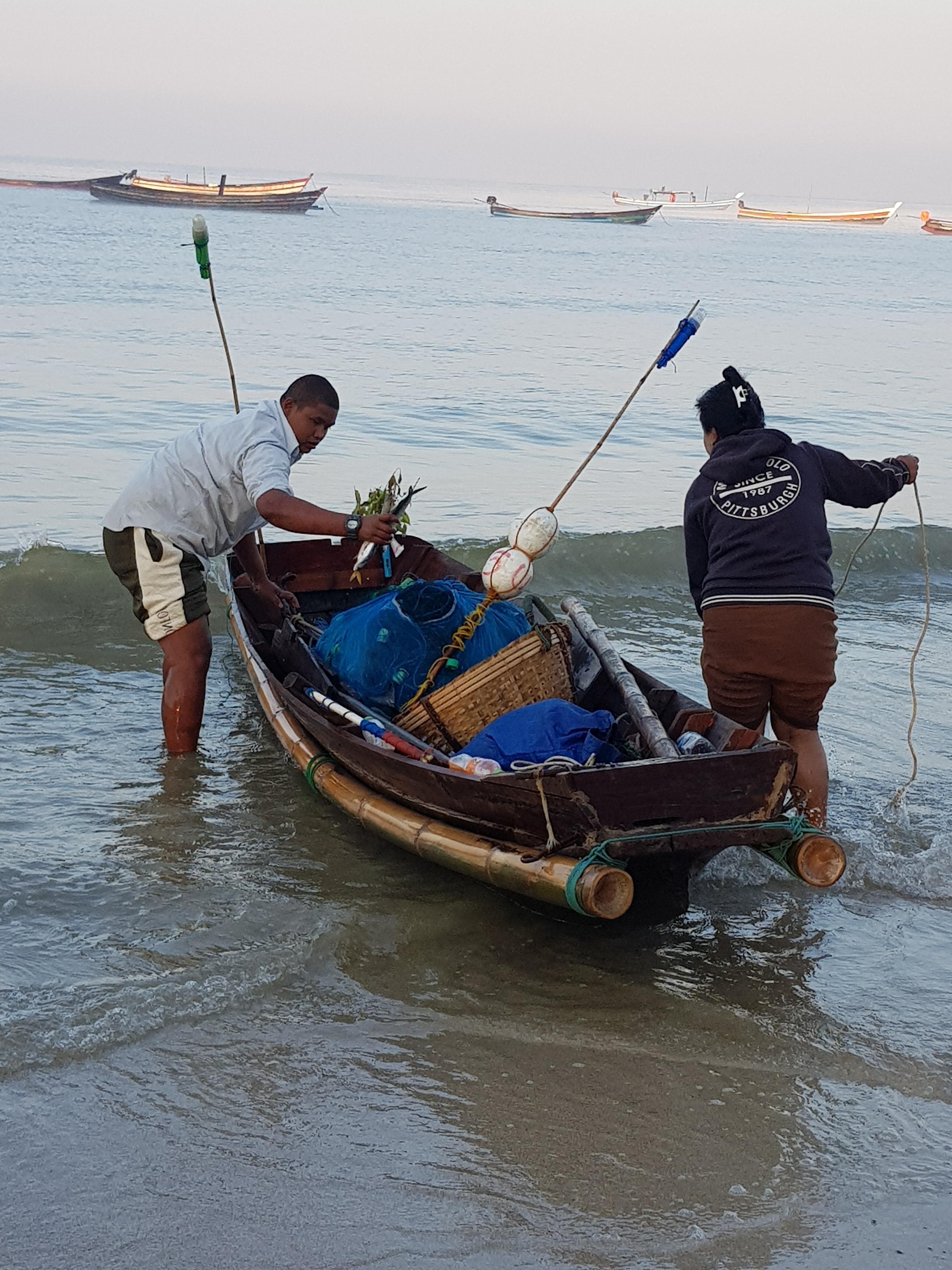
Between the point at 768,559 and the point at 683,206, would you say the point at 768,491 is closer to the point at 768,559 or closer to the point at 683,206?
the point at 768,559

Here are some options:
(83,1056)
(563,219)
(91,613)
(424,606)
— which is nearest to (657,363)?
(424,606)

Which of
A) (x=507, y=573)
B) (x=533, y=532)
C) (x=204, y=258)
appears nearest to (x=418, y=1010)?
(x=507, y=573)

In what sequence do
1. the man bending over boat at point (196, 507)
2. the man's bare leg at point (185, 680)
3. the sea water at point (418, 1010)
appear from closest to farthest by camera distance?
the sea water at point (418, 1010)
the man bending over boat at point (196, 507)
the man's bare leg at point (185, 680)

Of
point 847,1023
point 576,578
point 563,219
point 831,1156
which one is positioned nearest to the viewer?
point 831,1156

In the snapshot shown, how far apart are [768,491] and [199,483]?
2.23m

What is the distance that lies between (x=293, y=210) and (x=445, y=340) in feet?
154

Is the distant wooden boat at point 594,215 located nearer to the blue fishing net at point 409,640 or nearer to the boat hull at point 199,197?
the boat hull at point 199,197

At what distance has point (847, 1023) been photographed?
3629 mm

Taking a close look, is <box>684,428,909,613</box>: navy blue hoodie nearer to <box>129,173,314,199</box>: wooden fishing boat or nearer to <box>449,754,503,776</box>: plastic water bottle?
<box>449,754,503,776</box>: plastic water bottle

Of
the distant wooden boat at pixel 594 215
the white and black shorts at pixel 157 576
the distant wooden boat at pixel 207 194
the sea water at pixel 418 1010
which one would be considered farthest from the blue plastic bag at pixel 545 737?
the distant wooden boat at pixel 594 215

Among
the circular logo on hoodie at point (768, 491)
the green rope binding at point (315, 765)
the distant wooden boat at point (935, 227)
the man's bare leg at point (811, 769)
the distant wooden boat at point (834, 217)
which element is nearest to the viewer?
the circular logo on hoodie at point (768, 491)

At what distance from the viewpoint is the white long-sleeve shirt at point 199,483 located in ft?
15.9

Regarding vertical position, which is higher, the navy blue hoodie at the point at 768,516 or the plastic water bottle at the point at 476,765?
the navy blue hoodie at the point at 768,516

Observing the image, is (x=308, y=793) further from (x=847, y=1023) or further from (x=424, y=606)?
(x=847, y=1023)
